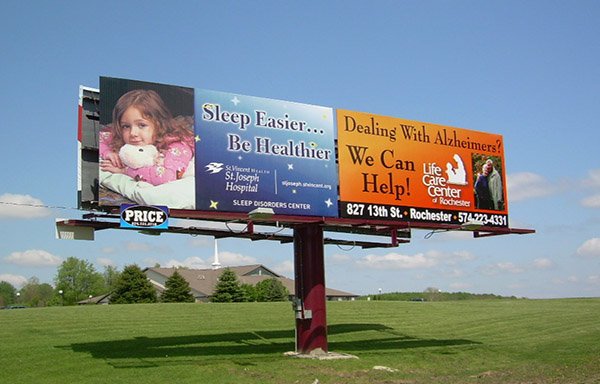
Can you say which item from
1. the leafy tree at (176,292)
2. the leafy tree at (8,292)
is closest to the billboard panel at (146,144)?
the leafy tree at (176,292)

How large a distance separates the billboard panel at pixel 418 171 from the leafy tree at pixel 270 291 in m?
46.6

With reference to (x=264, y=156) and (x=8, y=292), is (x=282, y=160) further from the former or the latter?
(x=8, y=292)

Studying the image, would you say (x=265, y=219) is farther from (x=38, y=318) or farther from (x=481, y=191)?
(x=38, y=318)

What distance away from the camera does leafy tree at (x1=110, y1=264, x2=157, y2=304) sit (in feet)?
211

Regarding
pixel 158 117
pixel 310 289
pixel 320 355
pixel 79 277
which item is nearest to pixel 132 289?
pixel 310 289

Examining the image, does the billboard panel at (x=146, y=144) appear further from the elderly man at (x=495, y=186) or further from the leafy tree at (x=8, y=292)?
the leafy tree at (x=8, y=292)

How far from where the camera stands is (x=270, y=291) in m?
72.2

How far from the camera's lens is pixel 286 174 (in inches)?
884

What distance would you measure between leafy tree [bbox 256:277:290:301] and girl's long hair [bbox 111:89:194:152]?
169 feet

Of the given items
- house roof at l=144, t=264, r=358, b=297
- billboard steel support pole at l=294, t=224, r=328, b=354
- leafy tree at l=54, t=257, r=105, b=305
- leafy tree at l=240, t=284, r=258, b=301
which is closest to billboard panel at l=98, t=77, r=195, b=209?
billboard steel support pole at l=294, t=224, r=328, b=354

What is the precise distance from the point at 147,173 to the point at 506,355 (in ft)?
51.9

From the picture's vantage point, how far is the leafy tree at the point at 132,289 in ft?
211

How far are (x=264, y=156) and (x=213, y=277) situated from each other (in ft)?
240

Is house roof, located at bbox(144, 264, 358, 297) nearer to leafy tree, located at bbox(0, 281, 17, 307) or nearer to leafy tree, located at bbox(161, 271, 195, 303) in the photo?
leafy tree, located at bbox(161, 271, 195, 303)
